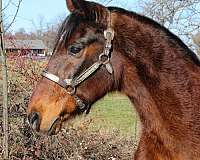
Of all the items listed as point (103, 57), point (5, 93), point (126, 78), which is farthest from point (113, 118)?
point (103, 57)

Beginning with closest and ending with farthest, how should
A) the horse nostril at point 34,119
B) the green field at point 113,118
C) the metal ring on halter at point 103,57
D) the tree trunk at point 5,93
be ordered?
the horse nostril at point 34,119, the metal ring on halter at point 103,57, the tree trunk at point 5,93, the green field at point 113,118

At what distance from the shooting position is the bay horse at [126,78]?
3012mm

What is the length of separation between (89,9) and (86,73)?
471 mm

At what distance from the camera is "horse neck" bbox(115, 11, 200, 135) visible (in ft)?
10.3

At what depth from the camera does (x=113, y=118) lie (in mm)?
11695

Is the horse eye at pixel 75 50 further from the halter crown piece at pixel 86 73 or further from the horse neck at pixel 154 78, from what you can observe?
the horse neck at pixel 154 78

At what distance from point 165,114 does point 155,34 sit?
0.62 metres

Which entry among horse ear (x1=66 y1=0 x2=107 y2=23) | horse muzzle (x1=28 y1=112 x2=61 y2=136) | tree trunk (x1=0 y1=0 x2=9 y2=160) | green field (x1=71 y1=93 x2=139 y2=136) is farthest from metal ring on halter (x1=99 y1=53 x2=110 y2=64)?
green field (x1=71 y1=93 x2=139 y2=136)

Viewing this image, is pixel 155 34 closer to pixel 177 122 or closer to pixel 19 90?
pixel 177 122

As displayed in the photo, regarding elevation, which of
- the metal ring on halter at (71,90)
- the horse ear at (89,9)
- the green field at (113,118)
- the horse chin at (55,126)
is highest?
the horse ear at (89,9)

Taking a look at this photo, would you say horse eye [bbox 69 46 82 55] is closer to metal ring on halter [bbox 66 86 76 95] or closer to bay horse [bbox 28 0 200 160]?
bay horse [bbox 28 0 200 160]

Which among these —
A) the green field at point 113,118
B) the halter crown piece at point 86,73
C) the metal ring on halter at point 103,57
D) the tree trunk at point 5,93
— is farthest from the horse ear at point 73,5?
the green field at point 113,118

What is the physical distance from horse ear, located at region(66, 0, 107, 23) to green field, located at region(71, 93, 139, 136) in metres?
4.20

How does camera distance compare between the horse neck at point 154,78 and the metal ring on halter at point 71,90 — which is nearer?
the metal ring on halter at point 71,90
